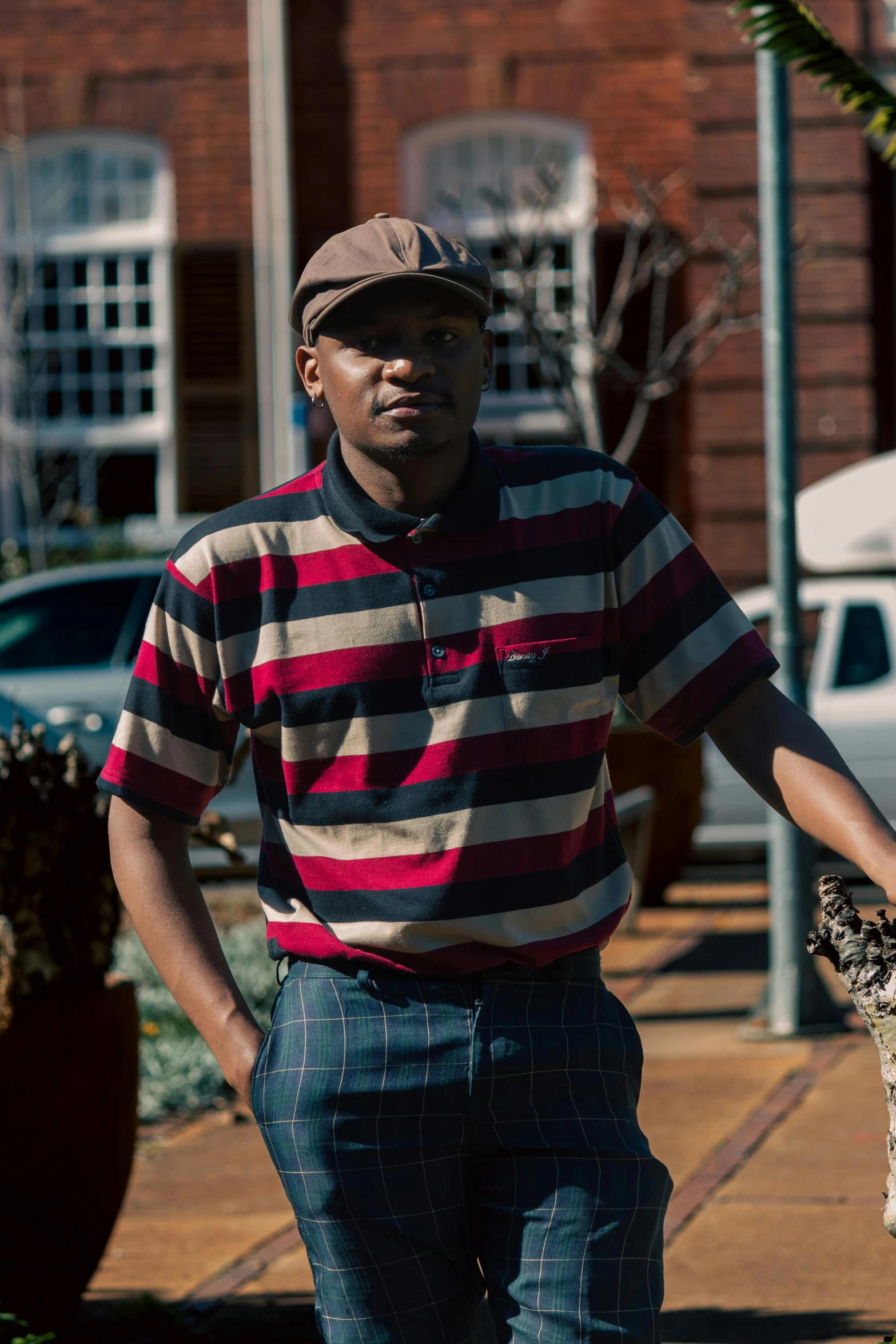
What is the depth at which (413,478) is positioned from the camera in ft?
7.13

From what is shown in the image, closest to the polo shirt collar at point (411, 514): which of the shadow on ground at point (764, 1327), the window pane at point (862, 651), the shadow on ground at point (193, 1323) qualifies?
the shadow on ground at point (193, 1323)

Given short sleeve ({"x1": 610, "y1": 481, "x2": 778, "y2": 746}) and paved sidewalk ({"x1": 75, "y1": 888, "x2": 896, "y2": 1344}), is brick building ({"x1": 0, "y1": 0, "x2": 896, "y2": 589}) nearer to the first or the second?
paved sidewalk ({"x1": 75, "y1": 888, "x2": 896, "y2": 1344})

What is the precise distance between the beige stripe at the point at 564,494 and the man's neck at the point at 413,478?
70 millimetres

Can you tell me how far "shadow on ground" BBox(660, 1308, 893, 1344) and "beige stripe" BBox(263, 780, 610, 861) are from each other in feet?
7.00

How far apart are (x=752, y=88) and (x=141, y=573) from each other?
282 inches

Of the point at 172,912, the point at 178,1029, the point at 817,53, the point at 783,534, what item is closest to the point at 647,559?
the point at 172,912

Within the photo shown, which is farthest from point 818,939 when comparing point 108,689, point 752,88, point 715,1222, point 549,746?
point 752,88

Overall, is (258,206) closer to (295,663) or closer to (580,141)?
(580,141)

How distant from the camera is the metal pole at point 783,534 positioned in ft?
21.7

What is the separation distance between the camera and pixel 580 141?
A: 15258 millimetres

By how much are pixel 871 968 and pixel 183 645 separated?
90 centimetres

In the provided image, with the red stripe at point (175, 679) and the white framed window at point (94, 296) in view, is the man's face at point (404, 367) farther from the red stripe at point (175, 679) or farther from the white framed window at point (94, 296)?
the white framed window at point (94, 296)

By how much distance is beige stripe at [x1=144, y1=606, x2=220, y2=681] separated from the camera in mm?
2191

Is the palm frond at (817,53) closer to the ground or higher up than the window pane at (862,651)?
higher up
